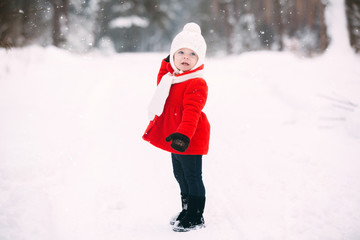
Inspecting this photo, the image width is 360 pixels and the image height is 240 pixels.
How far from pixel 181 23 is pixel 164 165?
1122 inches

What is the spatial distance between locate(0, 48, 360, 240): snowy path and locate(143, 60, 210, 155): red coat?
0.75m

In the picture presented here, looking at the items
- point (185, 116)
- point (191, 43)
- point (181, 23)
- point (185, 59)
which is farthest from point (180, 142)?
point (181, 23)

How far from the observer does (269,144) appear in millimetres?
3936

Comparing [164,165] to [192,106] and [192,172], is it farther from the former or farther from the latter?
[192,106]

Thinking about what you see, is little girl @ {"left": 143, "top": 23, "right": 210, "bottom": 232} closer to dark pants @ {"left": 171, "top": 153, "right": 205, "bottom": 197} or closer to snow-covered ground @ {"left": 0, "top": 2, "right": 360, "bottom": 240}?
dark pants @ {"left": 171, "top": 153, "right": 205, "bottom": 197}

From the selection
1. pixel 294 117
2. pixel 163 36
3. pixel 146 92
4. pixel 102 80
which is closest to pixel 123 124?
pixel 146 92

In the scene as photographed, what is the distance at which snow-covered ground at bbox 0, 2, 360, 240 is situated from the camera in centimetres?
220

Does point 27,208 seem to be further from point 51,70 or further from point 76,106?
point 51,70

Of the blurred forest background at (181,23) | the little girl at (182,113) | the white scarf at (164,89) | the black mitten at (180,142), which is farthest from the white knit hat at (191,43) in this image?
the blurred forest background at (181,23)

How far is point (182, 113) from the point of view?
2.06 metres

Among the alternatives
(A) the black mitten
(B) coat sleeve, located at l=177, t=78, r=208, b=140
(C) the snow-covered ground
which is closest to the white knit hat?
(B) coat sleeve, located at l=177, t=78, r=208, b=140

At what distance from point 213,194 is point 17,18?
16.2ft

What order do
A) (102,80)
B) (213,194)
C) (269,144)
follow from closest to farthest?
(213,194)
(269,144)
(102,80)

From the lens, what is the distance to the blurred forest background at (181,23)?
9.93 meters
